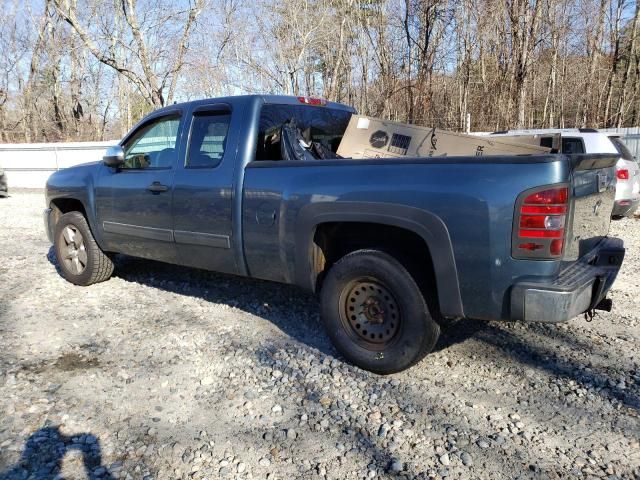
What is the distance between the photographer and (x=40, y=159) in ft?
57.5

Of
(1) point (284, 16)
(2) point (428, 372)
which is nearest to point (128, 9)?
(1) point (284, 16)

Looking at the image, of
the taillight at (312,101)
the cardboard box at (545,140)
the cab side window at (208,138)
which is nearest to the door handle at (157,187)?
the cab side window at (208,138)

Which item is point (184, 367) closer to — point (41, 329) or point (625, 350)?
point (41, 329)

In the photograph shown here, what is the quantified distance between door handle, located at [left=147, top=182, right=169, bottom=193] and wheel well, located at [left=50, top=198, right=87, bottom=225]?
157cm

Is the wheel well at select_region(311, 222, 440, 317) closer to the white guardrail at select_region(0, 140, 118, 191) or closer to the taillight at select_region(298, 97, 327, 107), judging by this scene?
the taillight at select_region(298, 97, 327, 107)

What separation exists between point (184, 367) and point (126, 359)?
486mm

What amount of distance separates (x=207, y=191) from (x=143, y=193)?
890 millimetres

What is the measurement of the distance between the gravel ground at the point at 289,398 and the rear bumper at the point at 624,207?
413 centimetres

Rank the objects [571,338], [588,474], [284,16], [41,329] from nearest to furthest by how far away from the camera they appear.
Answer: [588,474] < [571,338] < [41,329] < [284,16]

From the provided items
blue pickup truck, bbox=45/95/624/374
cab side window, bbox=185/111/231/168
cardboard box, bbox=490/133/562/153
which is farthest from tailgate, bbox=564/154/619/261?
cab side window, bbox=185/111/231/168

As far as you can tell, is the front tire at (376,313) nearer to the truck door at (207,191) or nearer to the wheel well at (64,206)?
the truck door at (207,191)

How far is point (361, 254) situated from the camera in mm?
3484

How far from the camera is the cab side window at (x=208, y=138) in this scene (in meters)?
4.29

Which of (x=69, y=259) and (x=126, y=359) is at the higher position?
(x=69, y=259)
